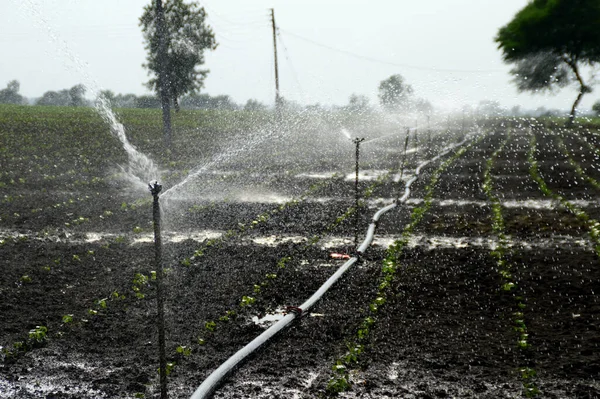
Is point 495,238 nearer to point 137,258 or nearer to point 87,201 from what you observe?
point 137,258

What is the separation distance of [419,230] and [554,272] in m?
3.68

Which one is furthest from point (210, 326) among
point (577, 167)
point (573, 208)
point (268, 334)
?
point (577, 167)

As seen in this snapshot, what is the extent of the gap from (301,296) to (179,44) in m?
40.0

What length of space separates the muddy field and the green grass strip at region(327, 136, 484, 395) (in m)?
0.04

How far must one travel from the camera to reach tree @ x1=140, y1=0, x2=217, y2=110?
3756 centimetres

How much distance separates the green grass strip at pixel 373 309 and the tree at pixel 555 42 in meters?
32.5

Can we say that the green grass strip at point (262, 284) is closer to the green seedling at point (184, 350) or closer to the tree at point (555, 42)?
the green seedling at point (184, 350)

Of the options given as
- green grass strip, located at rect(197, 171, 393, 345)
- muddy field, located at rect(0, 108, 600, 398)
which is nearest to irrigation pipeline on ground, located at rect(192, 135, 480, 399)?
muddy field, located at rect(0, 108, 600, 398)

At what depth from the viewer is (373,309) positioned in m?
7.51

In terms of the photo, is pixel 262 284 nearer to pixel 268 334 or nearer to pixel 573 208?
pixel 268 334

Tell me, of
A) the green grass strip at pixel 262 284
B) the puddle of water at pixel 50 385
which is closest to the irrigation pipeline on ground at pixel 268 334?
the green grass strip at pixel 262 284

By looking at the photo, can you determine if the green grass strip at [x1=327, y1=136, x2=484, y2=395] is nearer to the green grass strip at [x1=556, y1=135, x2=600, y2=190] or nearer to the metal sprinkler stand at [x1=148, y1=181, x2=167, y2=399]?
the metal sprinkler stand at [x1=148, y1=181, x2=167, y2=399]

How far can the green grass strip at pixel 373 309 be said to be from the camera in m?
5.48

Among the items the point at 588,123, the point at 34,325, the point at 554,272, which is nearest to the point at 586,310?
the point at 554,272
